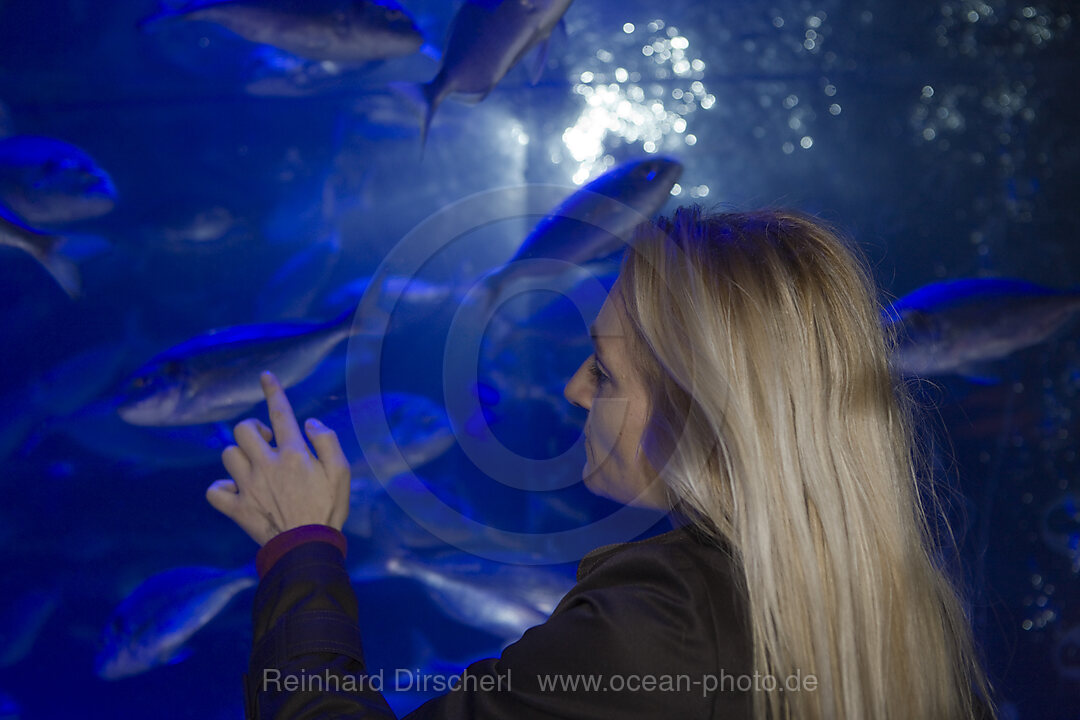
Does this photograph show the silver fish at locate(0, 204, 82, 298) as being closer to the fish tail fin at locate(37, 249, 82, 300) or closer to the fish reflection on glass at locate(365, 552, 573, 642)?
the fish tail fin at locate(37, 249, 82, 300)

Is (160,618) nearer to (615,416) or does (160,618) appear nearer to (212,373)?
(212,373)

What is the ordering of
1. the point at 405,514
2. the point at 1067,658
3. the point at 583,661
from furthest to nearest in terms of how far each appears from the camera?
1. the point at 1067,658
2. the point at 405,514
3. the point at 583,661

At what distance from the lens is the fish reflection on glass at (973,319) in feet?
5.14

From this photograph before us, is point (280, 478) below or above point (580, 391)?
below

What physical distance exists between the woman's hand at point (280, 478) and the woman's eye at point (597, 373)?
29 cm

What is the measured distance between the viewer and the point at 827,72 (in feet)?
6.28

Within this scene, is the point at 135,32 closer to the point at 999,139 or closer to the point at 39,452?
Answer: the point at 39,452

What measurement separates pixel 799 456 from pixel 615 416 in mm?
188

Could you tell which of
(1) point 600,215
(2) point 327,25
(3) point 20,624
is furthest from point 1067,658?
(3) point 20,624

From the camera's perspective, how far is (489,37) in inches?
54.6

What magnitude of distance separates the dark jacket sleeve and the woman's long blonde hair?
0.16ft

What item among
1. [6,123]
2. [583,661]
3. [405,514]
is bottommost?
[583,661]

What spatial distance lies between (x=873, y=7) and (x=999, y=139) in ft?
1.75

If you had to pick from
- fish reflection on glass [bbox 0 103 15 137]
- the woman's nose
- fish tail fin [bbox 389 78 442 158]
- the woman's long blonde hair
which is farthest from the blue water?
the woman's long blonde hair
